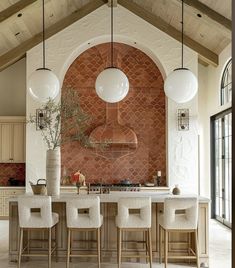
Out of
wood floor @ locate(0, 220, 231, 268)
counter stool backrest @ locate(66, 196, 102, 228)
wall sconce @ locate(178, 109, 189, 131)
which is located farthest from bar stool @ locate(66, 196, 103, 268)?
wall sconce @ locate(178, 109, 189, 131)

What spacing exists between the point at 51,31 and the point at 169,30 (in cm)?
251

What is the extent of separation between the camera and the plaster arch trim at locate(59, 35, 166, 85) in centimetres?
869

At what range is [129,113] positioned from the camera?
9.09 metres

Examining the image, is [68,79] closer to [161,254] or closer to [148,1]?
[148,1]

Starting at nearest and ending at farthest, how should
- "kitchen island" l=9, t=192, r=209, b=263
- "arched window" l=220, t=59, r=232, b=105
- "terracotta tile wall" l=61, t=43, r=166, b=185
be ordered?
"kitchen island" l=9, t=192, r=209, b=263
"arched window" l=220, t=59, r=232, b=105
"terracotta tile wall" l=61, t=43, r=166, b=185

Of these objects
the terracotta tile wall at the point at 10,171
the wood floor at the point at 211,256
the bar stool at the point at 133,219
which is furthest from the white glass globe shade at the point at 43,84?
the terracotta tile wall at the point at 10,171

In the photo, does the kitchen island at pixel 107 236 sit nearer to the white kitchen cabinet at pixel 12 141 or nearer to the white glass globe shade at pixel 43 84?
the white glass globe shade at pixel 43 84

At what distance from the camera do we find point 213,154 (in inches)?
374

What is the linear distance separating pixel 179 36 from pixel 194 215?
4.93 meters

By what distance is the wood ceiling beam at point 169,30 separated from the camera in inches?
338

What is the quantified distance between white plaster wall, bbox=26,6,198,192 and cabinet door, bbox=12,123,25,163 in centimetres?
65

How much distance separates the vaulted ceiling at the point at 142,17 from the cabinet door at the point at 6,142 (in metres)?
1.43

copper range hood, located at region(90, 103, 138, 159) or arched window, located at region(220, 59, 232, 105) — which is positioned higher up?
arched window, located at region(220, 59, 232, 105)

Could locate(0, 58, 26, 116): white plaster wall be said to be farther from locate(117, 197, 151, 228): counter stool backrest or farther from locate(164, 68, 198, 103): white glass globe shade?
locate(164, 68, 198, 103): white glass globe shade
